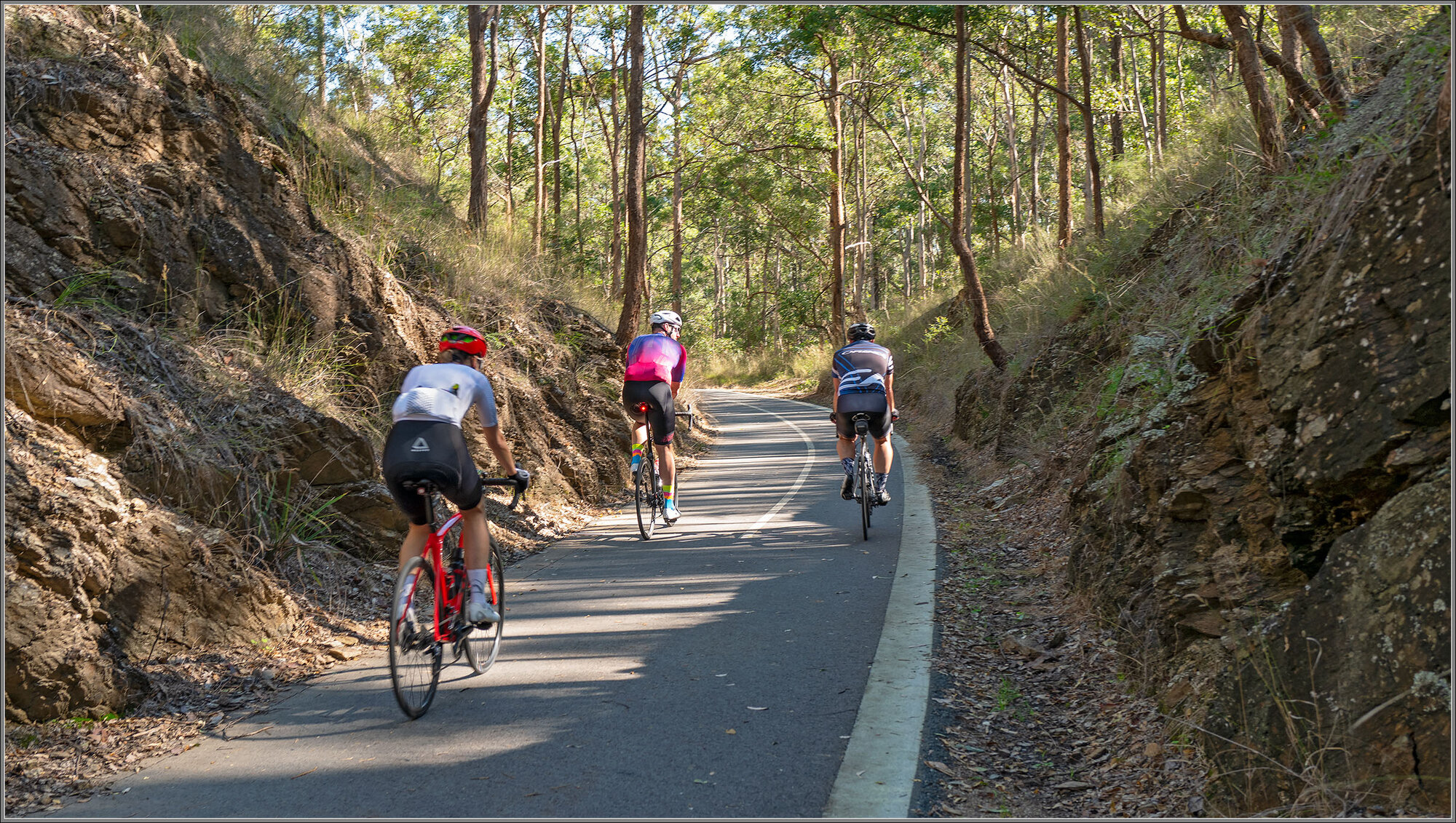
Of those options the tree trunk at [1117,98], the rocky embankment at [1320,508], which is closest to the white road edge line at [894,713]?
the rocky embankment at [1320,508]

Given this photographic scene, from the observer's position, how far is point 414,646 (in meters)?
5.16

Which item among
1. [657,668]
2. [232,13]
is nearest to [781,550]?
[657,668]

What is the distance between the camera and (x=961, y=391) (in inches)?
752

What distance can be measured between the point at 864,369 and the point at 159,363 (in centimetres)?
699

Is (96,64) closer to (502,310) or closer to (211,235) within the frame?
(211,235)

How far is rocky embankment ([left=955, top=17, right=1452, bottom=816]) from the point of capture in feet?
10.9

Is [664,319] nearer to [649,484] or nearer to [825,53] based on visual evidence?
[649,484]

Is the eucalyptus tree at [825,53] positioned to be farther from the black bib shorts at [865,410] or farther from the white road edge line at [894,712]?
the white road edge line at [894,712]

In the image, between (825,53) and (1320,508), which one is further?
(825,53)

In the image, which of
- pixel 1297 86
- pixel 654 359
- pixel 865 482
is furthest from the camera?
pixel 654 359

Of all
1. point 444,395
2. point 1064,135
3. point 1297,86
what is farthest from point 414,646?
point 1064,135

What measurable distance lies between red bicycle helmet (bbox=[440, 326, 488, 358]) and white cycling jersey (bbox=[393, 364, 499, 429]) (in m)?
0.20

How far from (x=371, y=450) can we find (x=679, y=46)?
84.3ft

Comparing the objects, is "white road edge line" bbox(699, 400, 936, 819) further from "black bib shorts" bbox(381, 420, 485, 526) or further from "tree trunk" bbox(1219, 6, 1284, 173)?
"tree trunk" bbox(1219, 6, 1284, 173)
